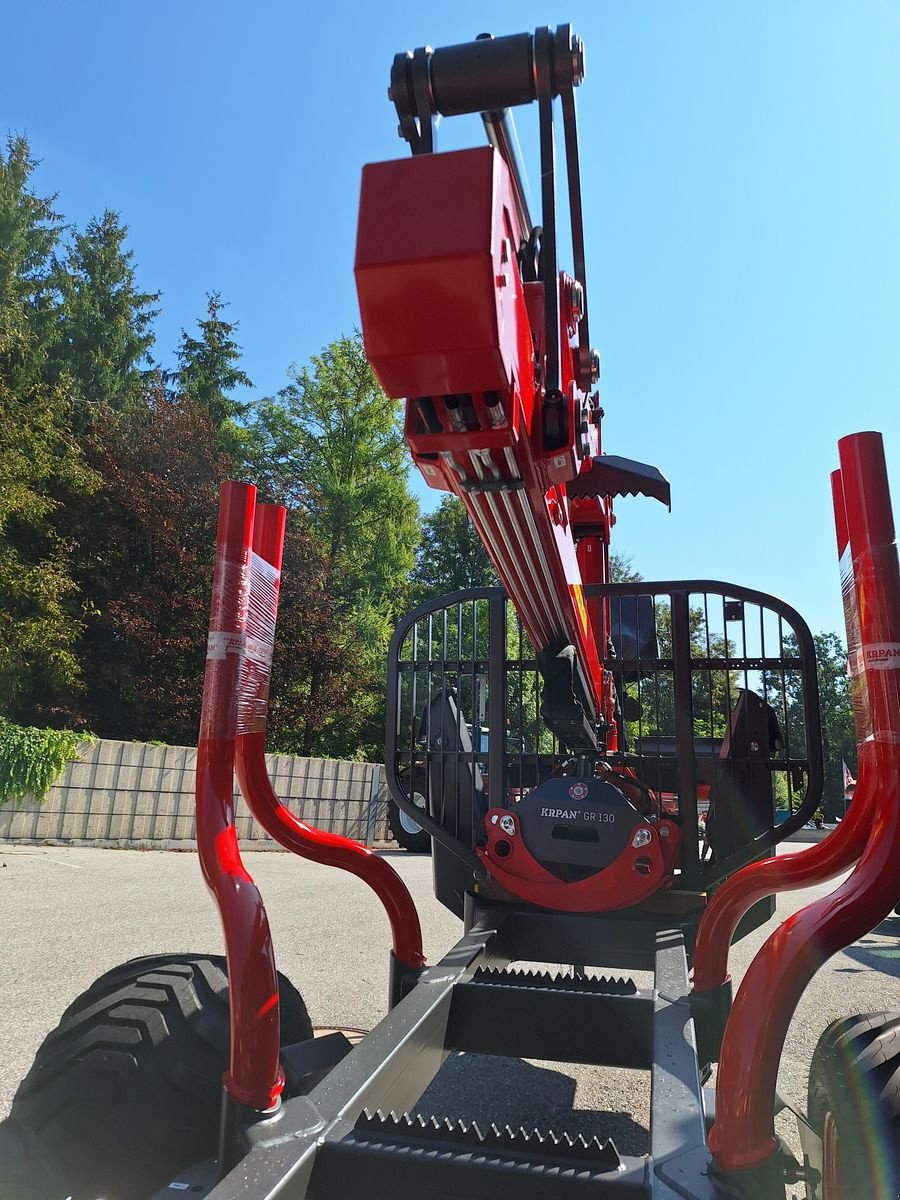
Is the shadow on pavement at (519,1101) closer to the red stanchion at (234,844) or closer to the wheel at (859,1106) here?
the wheel at (859,1106)

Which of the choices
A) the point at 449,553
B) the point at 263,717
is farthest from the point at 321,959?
the point at 449,553

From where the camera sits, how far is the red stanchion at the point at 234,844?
149cm

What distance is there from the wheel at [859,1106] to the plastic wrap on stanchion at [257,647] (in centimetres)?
146

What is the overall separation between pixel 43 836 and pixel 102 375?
73.0 ft

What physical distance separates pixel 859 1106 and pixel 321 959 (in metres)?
4.33

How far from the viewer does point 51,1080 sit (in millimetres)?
1779

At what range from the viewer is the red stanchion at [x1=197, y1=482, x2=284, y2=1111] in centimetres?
149

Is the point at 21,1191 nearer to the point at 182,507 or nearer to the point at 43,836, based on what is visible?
the point at 43,836

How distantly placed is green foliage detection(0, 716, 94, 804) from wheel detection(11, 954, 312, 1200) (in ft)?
34.3

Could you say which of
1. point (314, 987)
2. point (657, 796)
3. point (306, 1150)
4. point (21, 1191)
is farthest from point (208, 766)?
point (314, 987)

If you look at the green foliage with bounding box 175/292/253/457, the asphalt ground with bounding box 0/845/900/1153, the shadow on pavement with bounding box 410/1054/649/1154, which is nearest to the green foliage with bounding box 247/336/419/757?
the green foliage with bounding box 175/292/253/457

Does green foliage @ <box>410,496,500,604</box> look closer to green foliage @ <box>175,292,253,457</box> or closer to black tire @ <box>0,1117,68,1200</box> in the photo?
green foliage @ <box>175,292,253,457</box>

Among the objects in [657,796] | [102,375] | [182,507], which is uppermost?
[102,375]

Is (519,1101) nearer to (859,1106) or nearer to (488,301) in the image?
(859,1106)
